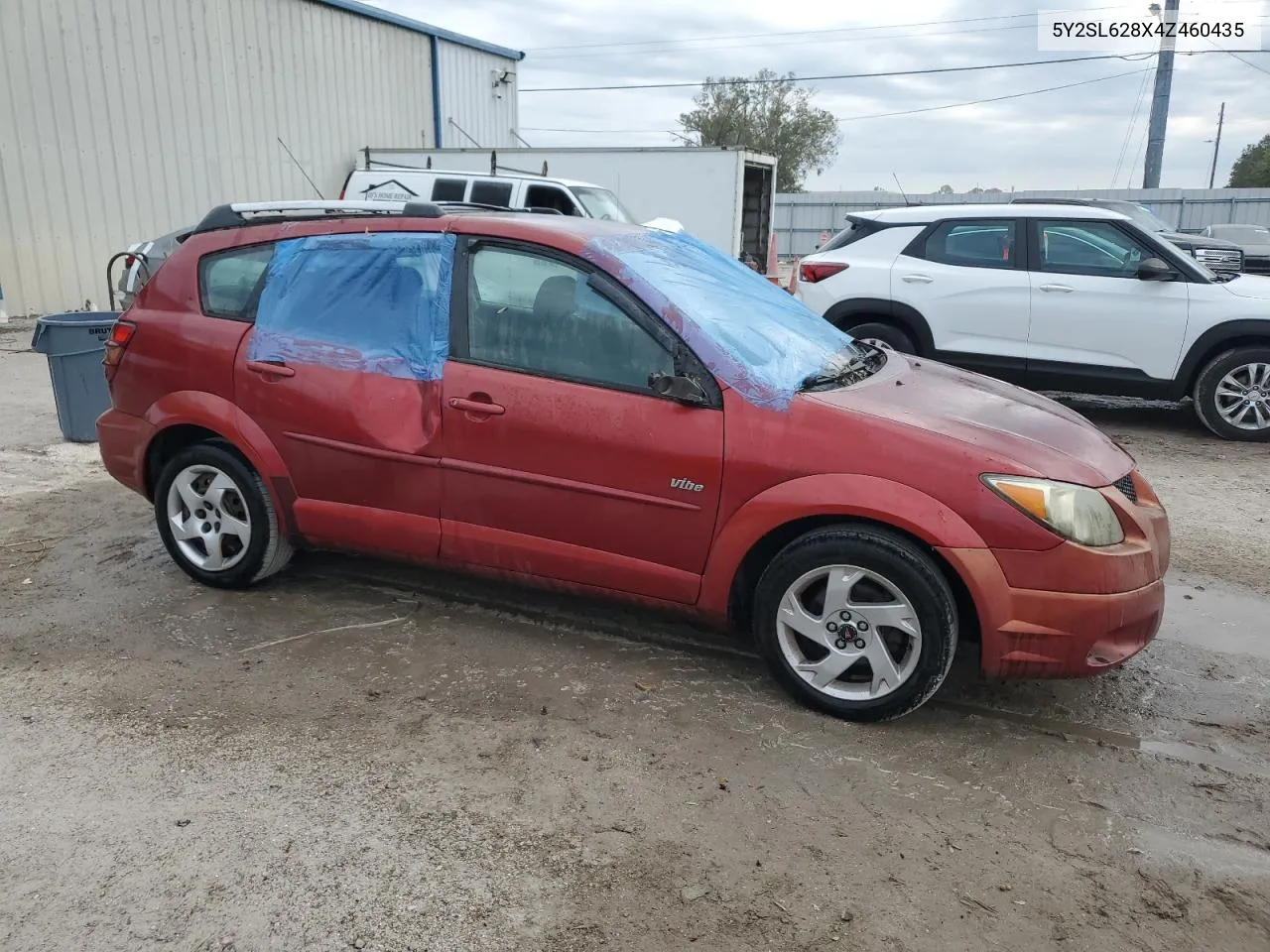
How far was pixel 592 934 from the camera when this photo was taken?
7.76 ft

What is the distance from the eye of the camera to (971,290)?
7875 mm

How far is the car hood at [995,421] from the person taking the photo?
10.4 ft

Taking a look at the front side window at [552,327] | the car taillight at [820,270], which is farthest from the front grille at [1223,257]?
the front side window at [552,327]

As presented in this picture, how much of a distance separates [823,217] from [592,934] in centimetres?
3226

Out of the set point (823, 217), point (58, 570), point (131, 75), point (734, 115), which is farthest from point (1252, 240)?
point (734, 115)

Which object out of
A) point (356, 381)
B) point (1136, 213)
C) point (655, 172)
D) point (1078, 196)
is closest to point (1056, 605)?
point (356, 381)

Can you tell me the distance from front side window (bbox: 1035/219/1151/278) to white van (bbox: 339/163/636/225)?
18.3ft

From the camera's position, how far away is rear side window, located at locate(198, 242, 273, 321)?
4.16 m

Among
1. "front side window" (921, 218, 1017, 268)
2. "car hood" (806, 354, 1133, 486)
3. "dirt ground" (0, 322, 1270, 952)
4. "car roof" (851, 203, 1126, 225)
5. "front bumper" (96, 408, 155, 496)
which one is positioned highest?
"car roof" (851, 203, 1126, 225)

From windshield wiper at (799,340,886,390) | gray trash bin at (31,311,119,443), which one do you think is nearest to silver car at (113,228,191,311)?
gray trash bin at (31,311,119,443)

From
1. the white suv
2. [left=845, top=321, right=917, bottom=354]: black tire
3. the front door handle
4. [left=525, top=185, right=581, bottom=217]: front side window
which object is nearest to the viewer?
the front door handle

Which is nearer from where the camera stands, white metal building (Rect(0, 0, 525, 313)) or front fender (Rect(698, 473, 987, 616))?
front fender (Rect(698, 473, 987, 616))

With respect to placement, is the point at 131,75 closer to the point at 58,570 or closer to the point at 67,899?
the point at 58,570

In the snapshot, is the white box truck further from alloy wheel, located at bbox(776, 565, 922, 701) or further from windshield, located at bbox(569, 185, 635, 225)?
alloy wheel, located at bbox(776, 565, 922, 701)
